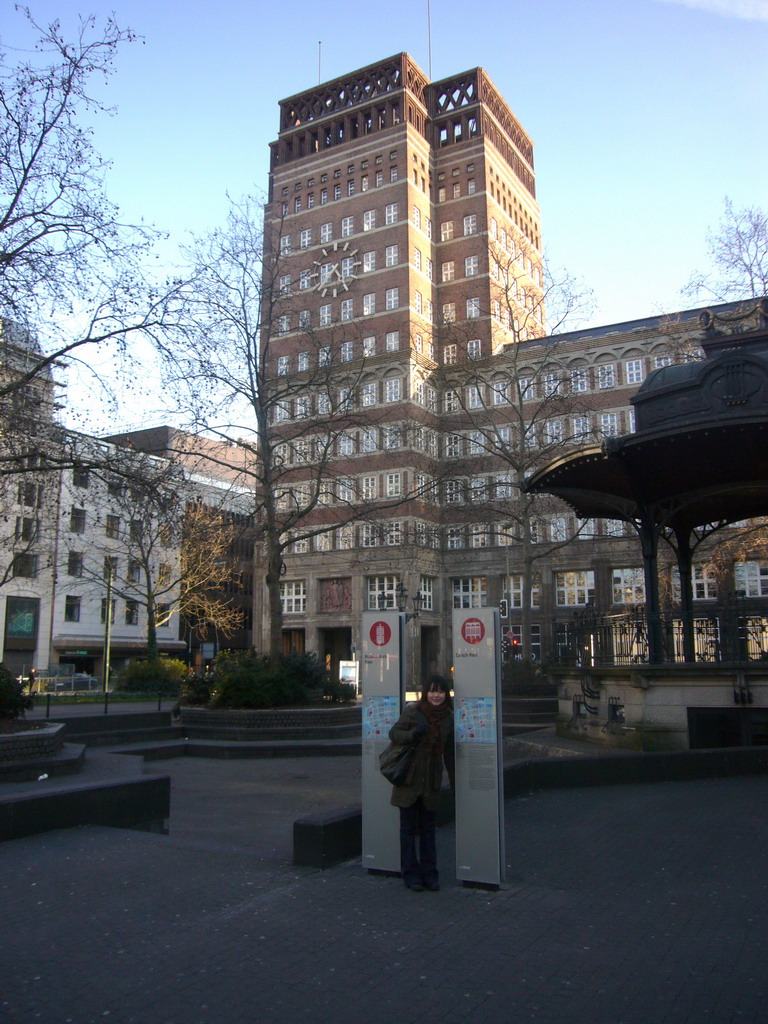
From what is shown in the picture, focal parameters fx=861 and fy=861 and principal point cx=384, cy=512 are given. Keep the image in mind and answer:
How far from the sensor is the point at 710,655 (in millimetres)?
16047

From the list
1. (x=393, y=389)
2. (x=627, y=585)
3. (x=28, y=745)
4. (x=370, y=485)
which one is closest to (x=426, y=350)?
(x=393, y=389)

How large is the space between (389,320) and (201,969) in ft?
195

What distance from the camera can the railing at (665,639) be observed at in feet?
49.1

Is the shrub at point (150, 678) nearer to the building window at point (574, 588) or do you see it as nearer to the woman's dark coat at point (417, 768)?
the building window at point (574, 588)

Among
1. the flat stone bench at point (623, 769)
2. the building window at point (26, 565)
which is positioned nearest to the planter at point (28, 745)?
the flat stone bench at point (623, 769)

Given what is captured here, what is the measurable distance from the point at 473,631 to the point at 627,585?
160 feet

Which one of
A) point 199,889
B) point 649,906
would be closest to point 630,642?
point 649,906

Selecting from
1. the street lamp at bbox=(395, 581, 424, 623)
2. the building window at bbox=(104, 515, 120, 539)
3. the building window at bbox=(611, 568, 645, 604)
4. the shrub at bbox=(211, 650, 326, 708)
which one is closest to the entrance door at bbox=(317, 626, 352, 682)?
the street lamp at bbox=(395, 581, 424, 623)

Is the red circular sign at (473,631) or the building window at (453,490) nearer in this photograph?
the red circular sign at (473,631)

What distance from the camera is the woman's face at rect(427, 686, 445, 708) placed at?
24.0 ft

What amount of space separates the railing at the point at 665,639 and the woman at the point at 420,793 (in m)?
9.20

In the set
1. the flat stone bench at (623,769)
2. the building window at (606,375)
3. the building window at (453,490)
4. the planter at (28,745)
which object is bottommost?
the flat stone bench at (623,769)

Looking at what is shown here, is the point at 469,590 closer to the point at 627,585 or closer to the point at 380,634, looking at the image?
the point at 627,585

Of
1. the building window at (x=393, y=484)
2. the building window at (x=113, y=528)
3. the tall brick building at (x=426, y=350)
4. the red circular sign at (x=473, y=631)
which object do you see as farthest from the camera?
the building window at (x=393, y=484)
